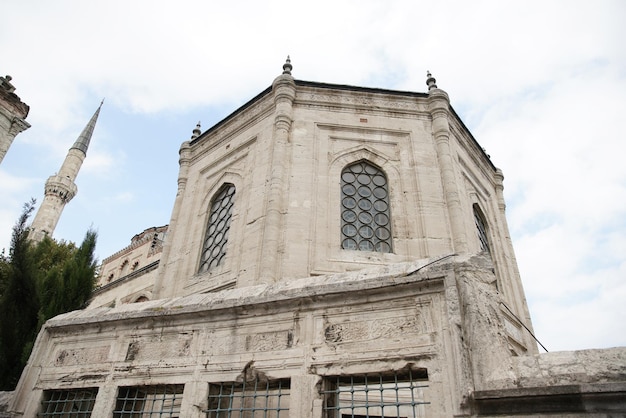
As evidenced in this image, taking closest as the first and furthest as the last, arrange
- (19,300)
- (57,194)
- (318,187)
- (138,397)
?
(138,397), (19,300), (318,187), (57,194)

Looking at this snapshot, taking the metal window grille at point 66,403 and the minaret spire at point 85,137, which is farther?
the minaret spire at point 85,137

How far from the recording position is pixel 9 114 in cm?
1377

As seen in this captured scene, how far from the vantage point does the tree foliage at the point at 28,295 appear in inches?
260

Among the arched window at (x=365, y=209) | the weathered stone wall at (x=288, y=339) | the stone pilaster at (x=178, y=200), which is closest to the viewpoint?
the weathered stone wall at (x=288, y=339)

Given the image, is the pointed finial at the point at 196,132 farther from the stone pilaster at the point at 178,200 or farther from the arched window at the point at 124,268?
the arched window at the point at 124,268

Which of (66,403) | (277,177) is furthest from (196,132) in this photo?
(66,403)

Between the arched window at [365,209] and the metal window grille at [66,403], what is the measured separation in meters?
5.28

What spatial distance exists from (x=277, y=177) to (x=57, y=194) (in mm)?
24786

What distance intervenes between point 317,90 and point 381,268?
7.59 meters

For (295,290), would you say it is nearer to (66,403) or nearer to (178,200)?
(66,403)

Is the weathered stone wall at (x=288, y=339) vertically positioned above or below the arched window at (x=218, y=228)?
below

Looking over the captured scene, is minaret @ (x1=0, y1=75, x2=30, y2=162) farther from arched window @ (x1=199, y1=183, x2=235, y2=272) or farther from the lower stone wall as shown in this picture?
the lower stone wall

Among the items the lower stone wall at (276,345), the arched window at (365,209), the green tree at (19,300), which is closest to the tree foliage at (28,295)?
the green tree at (19,300)

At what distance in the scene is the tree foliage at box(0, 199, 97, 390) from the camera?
6594 mm
